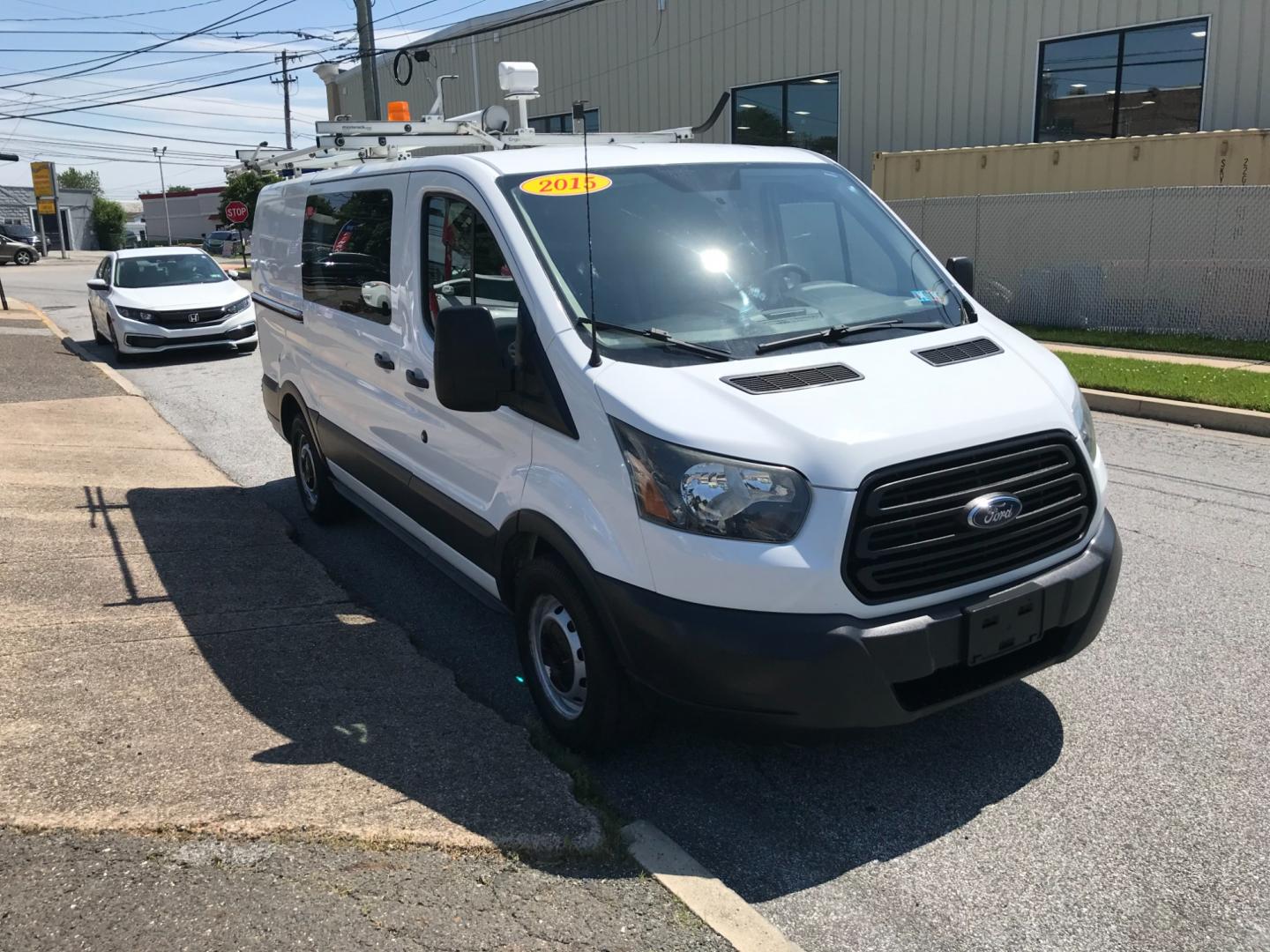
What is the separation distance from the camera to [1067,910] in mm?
2965

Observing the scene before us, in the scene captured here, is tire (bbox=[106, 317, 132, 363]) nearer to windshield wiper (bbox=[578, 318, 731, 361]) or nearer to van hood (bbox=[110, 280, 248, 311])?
van hood (bbox=[110, 280, 248, 311])

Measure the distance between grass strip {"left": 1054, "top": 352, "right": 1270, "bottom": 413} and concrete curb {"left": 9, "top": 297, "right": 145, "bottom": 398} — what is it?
10.1 m

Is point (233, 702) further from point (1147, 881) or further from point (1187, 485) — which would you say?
point (1187, 485)

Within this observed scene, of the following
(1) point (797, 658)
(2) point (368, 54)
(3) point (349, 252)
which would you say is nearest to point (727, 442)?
(1) point (797, 658)

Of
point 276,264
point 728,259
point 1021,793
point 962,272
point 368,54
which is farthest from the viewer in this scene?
point 368,54

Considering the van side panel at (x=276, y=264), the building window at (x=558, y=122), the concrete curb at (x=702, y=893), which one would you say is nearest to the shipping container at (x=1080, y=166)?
the building window at (x=558, y=122)

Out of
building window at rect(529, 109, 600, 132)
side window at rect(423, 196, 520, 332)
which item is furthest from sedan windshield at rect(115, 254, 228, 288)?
side window at rect(423, 196, 520, 332)

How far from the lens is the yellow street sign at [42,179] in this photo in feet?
240

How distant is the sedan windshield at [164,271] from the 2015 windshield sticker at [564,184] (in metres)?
A: 13.8

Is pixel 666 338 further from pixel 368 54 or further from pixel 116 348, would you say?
pixel 368 54

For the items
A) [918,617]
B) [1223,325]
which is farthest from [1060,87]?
[918,617]

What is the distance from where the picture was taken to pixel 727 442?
3121mm

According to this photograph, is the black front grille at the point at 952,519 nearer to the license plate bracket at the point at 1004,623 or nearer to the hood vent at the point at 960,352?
the license plate bracket at the point at 1004,623

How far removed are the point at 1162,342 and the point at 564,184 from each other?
11654 millimetres
